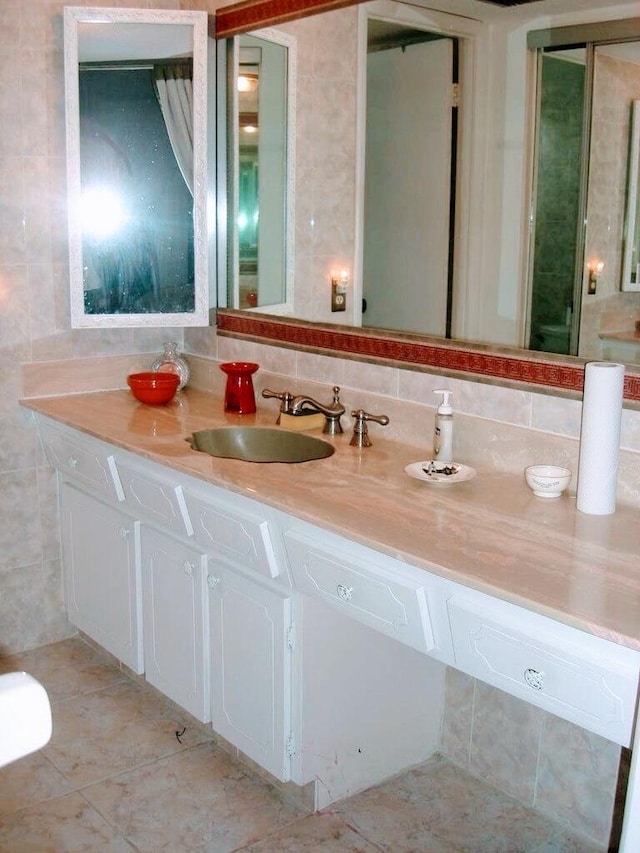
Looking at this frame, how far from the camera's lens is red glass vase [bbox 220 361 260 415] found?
10.0 ft

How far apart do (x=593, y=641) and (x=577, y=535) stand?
41cm

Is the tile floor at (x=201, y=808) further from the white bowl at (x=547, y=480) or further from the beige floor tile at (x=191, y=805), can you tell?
the white bowl at (x=547, y=480)

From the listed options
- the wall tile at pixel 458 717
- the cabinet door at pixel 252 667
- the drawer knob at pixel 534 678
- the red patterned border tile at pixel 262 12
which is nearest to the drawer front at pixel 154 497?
the cabinet door at pixel 252 667

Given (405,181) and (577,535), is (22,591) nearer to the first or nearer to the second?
(405,181)

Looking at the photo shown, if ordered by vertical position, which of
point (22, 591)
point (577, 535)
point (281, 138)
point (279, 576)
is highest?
point (281, 138)

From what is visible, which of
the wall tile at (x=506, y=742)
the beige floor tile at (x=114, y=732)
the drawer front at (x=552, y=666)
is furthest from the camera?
the beige floor tile at (x=114, y=732)

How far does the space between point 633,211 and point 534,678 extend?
1.04 m

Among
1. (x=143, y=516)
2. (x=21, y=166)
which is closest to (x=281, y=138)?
(x=21, y=166)

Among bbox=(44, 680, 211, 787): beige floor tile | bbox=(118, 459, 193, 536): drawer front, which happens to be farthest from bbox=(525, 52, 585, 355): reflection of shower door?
bbox=(44, 680, 211, 787): beige floor tile

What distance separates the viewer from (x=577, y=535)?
1968mm

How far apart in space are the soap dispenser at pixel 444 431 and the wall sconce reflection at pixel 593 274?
462mm

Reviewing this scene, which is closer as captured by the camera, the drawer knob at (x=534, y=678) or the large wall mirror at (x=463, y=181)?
the drawer knob at (x=534, y=678)

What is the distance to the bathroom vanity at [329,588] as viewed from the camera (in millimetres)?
1683

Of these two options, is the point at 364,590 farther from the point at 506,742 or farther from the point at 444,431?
the point at 506,742
